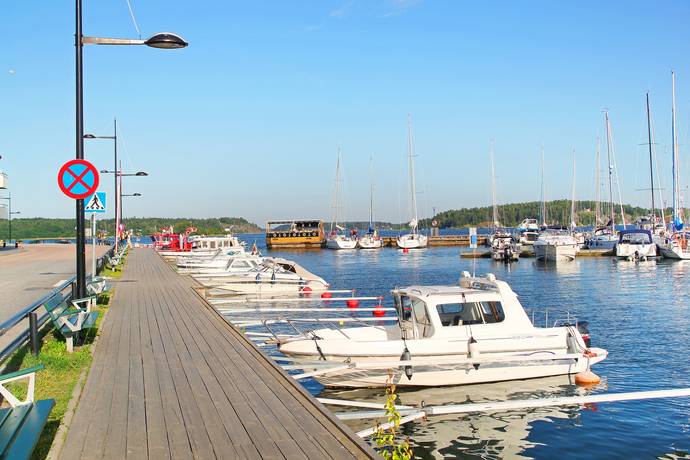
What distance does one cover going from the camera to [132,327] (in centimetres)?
1447

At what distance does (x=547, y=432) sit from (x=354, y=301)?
1627 centimetres

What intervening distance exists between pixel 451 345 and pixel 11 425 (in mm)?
10167

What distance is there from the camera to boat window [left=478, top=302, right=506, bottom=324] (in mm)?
15531

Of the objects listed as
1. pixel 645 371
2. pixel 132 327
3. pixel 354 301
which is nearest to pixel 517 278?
pixel 354 301

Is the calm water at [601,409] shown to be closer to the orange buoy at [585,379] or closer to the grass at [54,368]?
the orange buoy at [585,379]

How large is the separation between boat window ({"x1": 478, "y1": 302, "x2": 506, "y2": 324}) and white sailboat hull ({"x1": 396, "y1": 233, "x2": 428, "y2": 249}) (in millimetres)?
86037

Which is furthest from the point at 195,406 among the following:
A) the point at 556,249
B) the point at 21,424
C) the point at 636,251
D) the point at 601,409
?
the point at 636,251

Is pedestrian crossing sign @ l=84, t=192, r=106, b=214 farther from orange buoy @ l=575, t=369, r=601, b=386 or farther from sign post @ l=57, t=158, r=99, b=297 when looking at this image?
orange buoy @ l=575, t=369, r=601, b=386

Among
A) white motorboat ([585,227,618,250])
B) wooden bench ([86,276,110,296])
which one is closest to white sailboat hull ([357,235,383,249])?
white motorboat ([585,227,618,250])

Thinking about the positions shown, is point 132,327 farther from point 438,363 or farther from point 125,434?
point 125,434

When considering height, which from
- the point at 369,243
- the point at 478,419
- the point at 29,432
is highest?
the point at 29,432

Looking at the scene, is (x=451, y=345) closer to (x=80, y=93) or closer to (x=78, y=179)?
(x=78, y=179)

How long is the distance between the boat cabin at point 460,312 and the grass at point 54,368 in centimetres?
720

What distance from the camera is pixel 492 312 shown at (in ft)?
51.3
